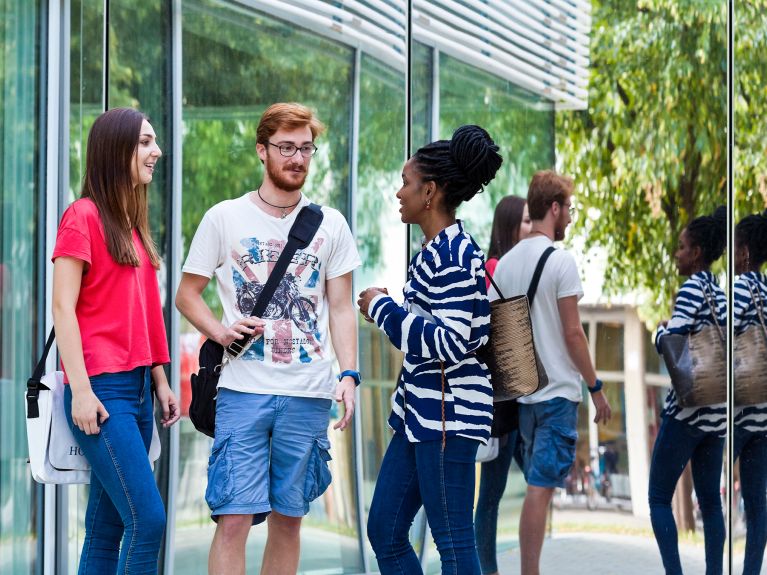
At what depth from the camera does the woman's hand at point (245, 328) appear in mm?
Answer: 3863

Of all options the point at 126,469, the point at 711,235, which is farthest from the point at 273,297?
the point at 711,235

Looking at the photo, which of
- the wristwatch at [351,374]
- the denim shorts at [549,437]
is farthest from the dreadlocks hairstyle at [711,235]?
the wristwatch at [351,374]

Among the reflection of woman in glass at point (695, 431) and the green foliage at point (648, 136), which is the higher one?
the green foliage at point (648, 136)

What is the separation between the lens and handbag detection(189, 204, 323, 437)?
3.94 m

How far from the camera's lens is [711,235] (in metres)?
5.00

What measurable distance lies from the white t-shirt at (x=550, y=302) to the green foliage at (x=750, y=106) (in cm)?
73

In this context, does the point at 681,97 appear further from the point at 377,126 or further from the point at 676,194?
the point at 377,126

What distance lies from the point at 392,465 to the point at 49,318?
2496 millimetres

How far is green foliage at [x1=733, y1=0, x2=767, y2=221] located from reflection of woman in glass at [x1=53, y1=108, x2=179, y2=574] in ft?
7.82

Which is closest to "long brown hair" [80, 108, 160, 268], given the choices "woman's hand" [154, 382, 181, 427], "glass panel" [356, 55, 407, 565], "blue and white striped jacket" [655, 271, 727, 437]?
"woman's hand" [154, 382, 181, 427]

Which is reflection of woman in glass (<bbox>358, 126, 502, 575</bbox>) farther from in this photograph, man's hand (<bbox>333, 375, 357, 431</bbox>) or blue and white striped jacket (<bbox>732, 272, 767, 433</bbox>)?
blue and white striped jacket (<bbox>732, 272, 767, 433</bbox>)

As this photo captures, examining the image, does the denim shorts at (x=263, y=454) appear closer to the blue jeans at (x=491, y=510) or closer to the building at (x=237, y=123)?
the blue jeans at (x=491, y=510)

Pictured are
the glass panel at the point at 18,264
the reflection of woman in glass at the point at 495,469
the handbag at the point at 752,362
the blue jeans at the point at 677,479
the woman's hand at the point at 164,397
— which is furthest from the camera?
the glass panel at the point at 18,264

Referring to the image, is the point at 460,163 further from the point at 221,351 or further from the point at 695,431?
the point at 695,431
